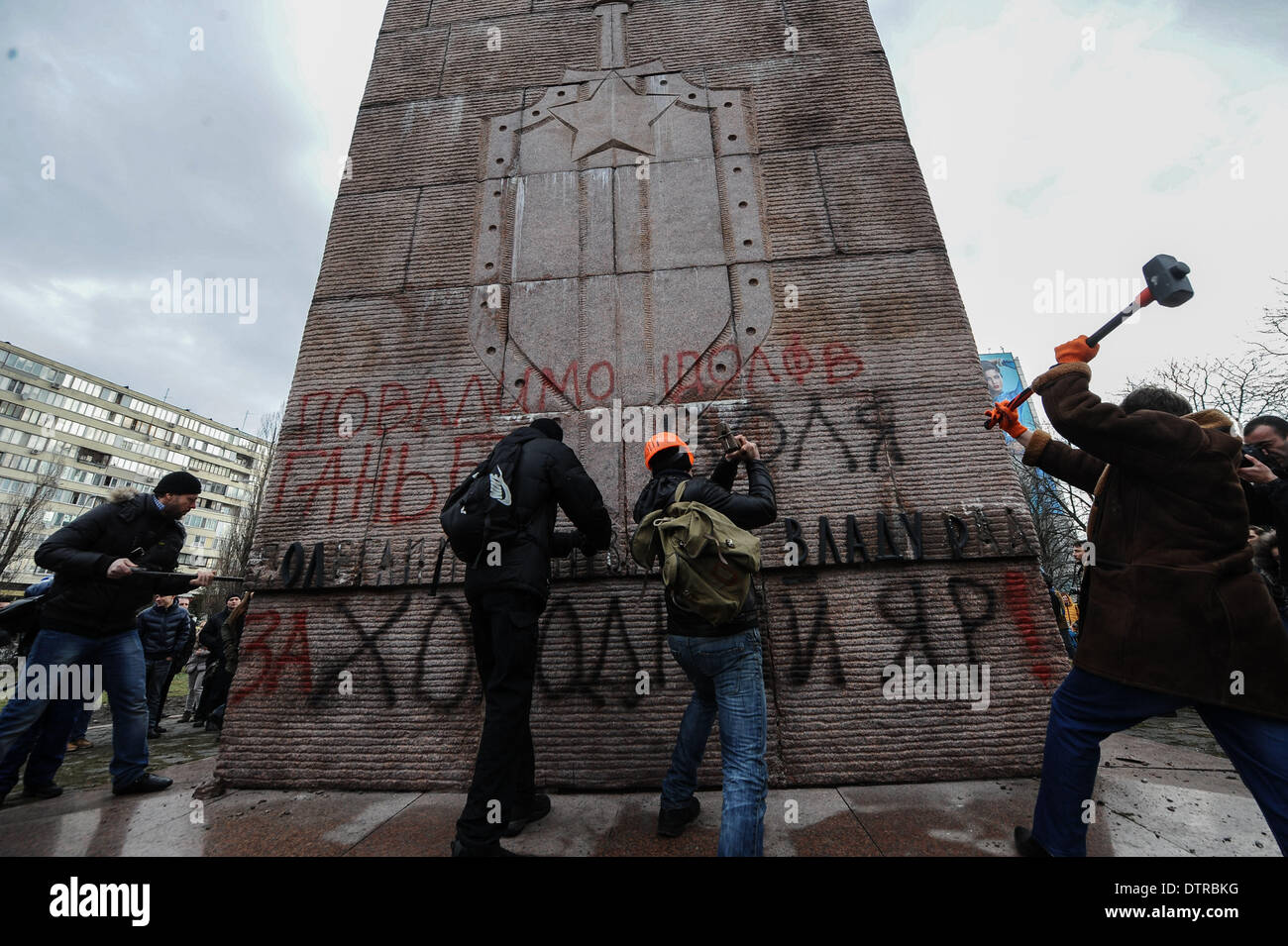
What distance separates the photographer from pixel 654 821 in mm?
2766

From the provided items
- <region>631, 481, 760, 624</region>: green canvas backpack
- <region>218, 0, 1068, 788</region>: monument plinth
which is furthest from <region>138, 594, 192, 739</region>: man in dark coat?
<region>631, 481, 760, 624</region>: green canvas backpack

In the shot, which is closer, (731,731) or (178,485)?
(731,731)

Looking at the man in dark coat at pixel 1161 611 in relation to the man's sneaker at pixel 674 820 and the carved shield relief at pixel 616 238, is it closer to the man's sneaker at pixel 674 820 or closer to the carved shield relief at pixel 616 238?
the man's sneaker at pixel 674 820

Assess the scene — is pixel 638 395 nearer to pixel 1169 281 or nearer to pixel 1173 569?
pixel 1169 281

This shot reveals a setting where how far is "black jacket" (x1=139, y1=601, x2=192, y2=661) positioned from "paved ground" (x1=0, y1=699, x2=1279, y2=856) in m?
4.32

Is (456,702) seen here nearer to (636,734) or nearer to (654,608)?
(636,734)

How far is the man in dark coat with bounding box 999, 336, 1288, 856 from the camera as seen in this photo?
1.81 m

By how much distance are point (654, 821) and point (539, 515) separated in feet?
5.38

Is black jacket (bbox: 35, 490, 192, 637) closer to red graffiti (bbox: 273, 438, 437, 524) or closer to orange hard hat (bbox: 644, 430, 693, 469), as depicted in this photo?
red graffiti (bbox: 273, 438, 437, 524)

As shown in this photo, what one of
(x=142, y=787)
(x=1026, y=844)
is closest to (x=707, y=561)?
(x=1026, y=844)
